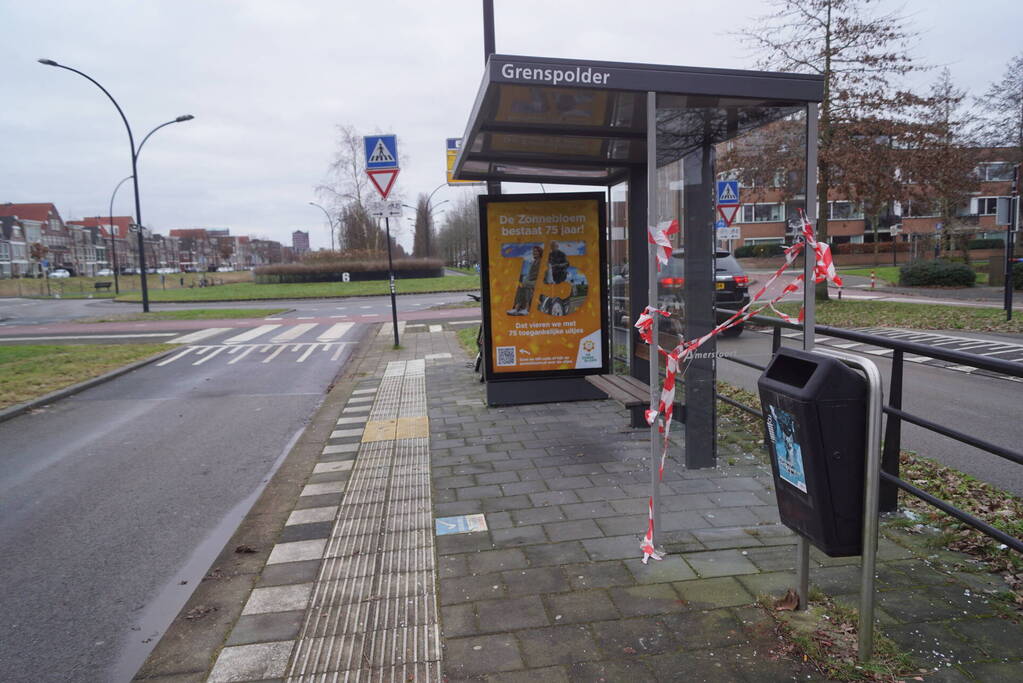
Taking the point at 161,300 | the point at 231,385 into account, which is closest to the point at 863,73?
the point at 231,385

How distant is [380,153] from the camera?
12109 mm

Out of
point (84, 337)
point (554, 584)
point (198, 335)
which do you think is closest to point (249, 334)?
point (198, 335)

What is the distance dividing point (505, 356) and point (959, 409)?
480cm

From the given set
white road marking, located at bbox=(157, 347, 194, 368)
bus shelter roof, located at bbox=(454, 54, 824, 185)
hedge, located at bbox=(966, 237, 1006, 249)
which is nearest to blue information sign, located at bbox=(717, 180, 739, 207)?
bus shelter roof, located at bbox=(454, 54, 824, 185)

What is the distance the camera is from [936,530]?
402cm

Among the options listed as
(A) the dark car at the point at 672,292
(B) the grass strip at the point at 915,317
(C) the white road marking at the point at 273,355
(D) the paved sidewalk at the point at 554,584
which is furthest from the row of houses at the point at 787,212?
(C) the white road marking at the point at 273,355

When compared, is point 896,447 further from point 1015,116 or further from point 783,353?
point 1015,116

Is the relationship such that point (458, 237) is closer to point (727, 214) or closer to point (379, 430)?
point (727, 214)

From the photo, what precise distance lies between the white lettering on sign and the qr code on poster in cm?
428

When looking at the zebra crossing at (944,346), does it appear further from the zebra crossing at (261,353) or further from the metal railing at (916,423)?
the zebra crossing at (261,353)

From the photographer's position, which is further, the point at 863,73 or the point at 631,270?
the point at 863,73

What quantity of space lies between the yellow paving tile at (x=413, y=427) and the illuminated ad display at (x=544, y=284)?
927 mm

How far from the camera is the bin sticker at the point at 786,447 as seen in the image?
106 inches

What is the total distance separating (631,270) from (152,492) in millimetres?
4774
